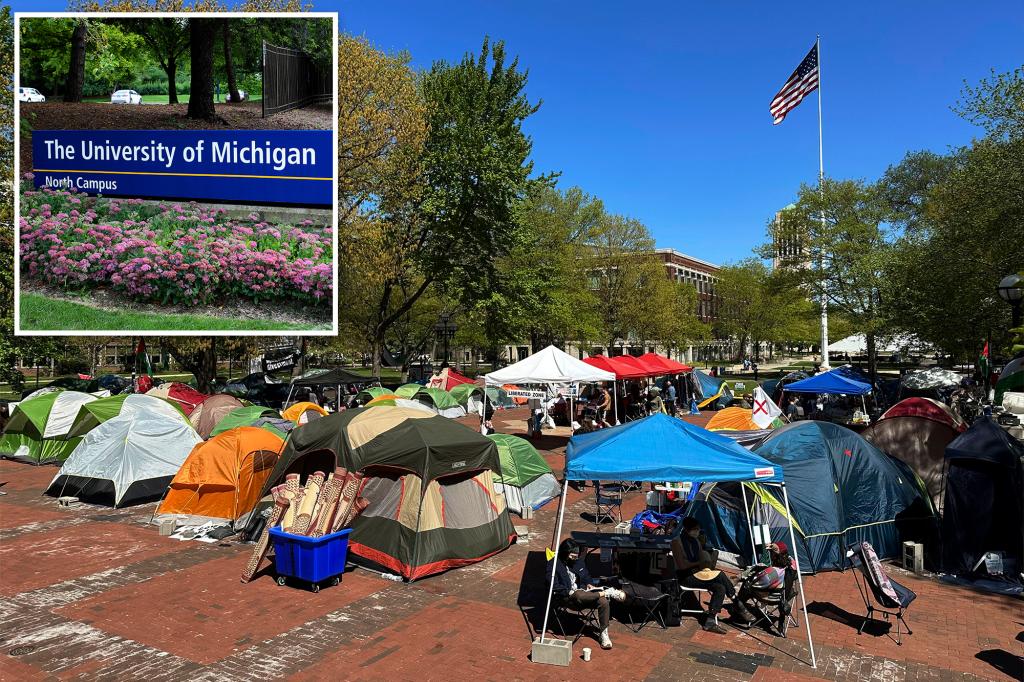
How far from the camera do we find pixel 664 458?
7406 mm

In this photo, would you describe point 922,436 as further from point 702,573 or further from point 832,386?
point 702,573

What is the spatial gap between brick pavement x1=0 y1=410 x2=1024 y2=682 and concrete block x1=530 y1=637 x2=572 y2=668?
0.40 ft

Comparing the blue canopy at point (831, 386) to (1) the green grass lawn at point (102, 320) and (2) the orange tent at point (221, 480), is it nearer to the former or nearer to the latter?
(1) the green grass lawn at point (102, 320)

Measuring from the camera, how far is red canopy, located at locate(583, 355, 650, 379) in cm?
2234

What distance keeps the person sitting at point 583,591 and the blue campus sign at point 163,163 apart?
11.6 meters

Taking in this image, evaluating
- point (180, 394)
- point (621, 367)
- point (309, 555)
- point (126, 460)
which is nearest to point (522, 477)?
point (309, 555)

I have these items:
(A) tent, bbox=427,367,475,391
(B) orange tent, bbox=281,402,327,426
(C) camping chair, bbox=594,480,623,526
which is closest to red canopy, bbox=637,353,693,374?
(A) tent, bbox=427,367,475,391

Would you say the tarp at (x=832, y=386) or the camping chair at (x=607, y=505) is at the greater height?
the tarp at (x=832, y=386)

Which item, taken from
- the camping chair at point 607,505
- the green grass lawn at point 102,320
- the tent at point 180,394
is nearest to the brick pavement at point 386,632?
the camping chair at point 607,505

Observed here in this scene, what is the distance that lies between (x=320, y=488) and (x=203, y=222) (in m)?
8.44

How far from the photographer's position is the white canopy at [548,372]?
19.0 meters

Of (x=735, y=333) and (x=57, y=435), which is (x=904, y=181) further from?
(x=57, y=435)

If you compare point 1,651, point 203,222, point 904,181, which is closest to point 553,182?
point 203,222

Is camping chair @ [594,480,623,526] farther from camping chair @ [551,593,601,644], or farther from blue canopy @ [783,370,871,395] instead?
blue canopy @ [783,370,871,395]
